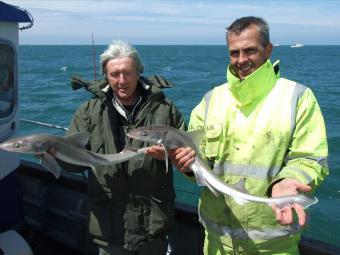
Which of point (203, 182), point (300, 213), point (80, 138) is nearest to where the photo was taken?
point (300, 213)

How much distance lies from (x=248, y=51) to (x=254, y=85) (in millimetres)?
262

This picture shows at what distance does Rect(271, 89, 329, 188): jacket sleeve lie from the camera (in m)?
3.38

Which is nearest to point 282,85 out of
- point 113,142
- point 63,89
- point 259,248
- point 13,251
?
point 259,248

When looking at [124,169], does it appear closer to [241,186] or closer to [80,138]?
[80,138]

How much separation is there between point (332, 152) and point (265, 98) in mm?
14408

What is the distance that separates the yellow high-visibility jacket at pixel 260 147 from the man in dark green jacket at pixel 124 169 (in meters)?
0.66

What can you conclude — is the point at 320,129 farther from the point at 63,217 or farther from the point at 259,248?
the point at 63,217

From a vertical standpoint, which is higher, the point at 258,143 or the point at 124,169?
the point at 258,143

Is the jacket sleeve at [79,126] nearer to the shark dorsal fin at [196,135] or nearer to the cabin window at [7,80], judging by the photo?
the shark dorsal fin at [196,135]

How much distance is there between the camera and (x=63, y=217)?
675 cm

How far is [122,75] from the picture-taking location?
4.33 meters

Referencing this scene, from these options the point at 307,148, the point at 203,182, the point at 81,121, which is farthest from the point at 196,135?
the point at 81,121

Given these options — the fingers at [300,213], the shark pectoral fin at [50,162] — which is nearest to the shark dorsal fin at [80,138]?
the shark pectoral fin at [50,162]

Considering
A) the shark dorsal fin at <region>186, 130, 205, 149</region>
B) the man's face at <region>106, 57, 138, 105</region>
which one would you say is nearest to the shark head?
the man's face at <region>106, 57, 138, 105</region>
